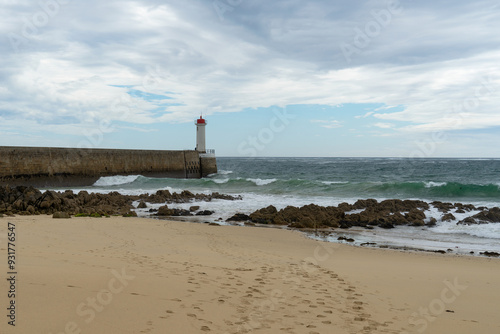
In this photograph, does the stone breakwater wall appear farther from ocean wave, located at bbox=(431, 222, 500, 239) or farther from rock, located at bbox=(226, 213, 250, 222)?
ocean wave, located at bbox=(431, 222, 500, 239)

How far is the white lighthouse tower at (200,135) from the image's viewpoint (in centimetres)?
3766

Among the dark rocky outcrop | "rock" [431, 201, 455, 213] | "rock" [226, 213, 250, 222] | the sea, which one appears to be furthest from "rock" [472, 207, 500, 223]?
the dark rocky outcrop

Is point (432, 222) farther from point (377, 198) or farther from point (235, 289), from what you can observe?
point (235, 289)

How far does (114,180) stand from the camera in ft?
96.2

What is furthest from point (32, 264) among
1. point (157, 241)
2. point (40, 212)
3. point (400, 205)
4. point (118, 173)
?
point (118, 173)

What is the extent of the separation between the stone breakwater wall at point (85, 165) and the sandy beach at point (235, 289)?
60.7ft

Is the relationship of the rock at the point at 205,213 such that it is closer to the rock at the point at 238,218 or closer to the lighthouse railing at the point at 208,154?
the rock at the point at 238,218

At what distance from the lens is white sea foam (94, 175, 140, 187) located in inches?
1130

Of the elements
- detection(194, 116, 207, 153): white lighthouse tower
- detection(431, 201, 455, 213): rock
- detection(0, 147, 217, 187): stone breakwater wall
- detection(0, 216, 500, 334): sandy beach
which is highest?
detection(194, 116, 207, 153): white lighthouse tower

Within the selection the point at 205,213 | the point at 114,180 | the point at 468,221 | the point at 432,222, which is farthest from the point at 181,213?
the point at 114,180

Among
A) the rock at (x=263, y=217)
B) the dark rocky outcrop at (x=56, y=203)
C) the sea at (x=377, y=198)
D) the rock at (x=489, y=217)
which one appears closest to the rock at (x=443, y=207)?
the sea at (x=377, y=198)

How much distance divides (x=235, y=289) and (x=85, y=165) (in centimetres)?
2627

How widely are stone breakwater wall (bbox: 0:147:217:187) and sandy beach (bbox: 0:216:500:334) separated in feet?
60.7

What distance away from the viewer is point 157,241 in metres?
8.44
